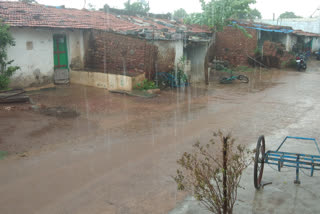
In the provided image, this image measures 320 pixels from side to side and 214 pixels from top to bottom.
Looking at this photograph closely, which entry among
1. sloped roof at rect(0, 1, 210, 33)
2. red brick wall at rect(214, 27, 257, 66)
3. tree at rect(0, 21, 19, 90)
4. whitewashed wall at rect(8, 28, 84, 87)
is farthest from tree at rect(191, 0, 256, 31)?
tree at rect(0, 21, 19, 90)

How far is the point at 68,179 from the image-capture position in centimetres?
594

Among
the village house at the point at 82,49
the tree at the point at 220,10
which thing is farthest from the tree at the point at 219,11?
the village house at the point at 82,49

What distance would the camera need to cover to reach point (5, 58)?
42.0 ft

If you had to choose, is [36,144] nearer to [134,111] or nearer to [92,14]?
[134,111]

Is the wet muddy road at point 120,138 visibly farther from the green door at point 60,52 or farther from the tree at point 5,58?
the green door at point 60,52

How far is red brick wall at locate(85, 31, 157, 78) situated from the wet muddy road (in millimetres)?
1577

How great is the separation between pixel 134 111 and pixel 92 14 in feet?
33.6

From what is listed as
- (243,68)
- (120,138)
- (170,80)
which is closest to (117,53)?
(170,80)

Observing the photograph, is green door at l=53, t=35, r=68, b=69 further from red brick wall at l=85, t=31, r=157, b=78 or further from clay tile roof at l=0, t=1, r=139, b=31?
red brick wall at l=85, t=31, r=157, b=78

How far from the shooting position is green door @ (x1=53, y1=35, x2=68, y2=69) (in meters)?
15.4

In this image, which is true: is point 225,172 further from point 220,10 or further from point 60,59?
point 220,10

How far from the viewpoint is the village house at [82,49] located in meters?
13.9

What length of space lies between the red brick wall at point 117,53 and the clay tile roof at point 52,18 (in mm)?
685

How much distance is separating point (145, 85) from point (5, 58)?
5.88 metres
